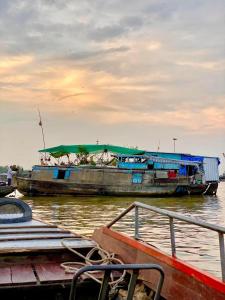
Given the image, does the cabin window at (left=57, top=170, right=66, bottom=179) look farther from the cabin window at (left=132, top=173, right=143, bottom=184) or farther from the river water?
the river water

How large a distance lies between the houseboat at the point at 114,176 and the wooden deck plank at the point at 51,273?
86.5ft

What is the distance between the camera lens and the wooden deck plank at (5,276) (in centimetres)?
437

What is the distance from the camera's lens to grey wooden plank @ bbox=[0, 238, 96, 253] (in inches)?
201

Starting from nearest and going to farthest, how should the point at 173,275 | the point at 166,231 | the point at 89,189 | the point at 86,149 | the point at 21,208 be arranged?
the point at 173,275
the point at 21,208
the point at 166,231
the point at 89,189
the point at 86,149

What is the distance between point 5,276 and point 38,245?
2.70 ft

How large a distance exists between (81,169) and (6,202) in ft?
78.6

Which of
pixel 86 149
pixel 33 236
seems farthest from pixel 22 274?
pixel 86 149

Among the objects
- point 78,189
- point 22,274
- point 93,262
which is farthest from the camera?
point 78,189

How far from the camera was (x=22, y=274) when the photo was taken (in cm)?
471

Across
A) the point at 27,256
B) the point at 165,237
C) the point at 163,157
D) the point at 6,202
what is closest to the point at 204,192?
the point at 163,157

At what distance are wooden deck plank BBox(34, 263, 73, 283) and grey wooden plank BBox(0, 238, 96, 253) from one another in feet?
0.70

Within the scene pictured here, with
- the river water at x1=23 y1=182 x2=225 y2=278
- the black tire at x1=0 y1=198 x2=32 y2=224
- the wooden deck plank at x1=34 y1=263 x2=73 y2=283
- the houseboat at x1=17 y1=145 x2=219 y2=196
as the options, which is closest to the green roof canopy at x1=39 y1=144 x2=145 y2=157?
the houseboat at x1=17 y1=145 x2=219 y2=196

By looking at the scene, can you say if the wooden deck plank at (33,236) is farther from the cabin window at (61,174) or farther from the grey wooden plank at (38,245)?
the cabin window at (61,174)

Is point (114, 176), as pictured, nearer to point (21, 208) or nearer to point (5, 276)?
point (21, 208)
